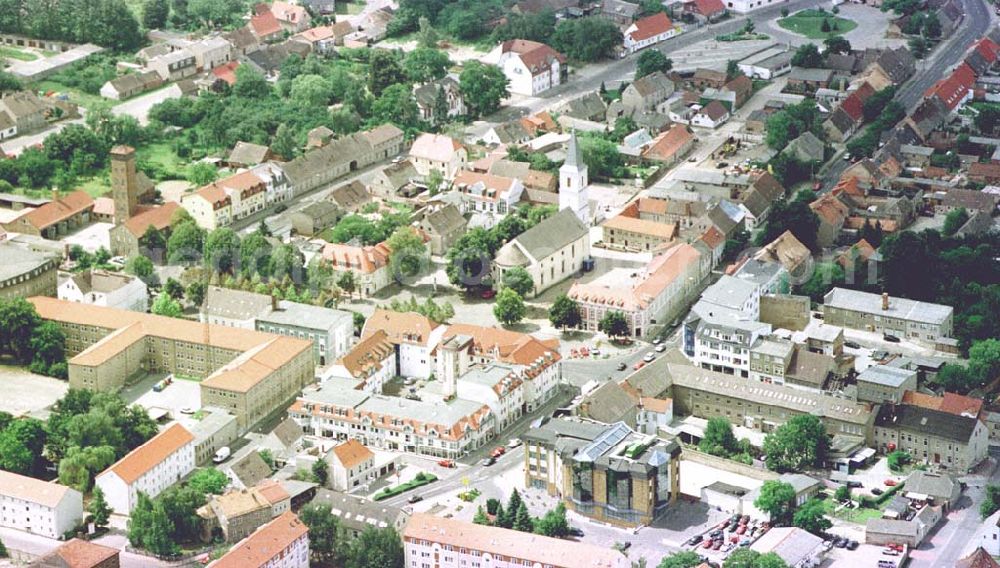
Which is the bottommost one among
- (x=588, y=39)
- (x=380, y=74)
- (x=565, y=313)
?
(x=565, y=313)

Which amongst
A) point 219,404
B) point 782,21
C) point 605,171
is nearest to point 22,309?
point 219,404

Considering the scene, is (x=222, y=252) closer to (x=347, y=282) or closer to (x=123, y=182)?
(x=347, y=282)

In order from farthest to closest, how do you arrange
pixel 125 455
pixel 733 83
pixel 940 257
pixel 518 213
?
pixel 733 83, pixel 518 213, pixel 940 257, pixel 125 455

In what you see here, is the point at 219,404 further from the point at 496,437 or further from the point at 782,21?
the point at 782,21

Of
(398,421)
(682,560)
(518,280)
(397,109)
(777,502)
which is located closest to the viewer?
(682,560)

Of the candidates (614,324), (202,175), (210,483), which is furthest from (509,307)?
(202,175)

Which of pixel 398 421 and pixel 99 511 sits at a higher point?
pixel 398 421
